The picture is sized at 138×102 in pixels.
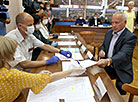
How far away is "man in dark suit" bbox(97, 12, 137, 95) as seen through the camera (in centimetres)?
159

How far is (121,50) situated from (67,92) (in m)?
1.03

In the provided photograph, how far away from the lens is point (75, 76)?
1147 mm

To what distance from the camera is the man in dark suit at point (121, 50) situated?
159 centimetres

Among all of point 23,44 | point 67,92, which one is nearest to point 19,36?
point 23,44

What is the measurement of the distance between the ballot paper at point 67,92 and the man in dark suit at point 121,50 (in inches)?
24.8

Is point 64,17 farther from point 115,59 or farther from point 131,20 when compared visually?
point 115,59

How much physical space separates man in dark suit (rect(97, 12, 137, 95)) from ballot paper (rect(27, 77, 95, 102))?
0.63m

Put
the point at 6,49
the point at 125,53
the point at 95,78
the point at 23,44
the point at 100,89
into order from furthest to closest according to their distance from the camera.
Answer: the point at 23,44, the point at 125,53, the point at 95,78, the point at 100,89, the point at 6,49

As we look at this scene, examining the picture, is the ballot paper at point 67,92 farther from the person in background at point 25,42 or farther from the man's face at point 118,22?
the man's face at point 118,22

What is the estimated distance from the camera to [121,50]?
5.33 feet

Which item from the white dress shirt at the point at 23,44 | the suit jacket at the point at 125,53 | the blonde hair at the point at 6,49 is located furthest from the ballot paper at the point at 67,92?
the suit jacket at the point at 125,53

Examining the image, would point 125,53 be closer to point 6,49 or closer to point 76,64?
point 76,64

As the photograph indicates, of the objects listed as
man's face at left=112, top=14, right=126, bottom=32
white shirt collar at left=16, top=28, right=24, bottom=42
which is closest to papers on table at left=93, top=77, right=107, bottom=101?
man's face at left=112, top=14, right=126, bottom=32

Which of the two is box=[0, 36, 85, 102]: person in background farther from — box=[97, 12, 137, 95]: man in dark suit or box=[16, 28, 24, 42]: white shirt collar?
box=[97, 12, 137, 95]: man in dark suit
